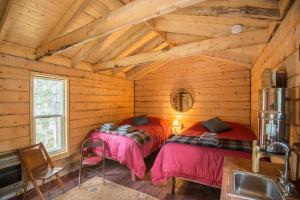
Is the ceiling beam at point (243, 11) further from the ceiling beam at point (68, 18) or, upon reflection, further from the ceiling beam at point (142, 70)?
the ceiling beam at point (142, 70)

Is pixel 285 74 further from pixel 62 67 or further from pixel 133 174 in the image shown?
pixel 62 67

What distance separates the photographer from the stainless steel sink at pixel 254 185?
3.93ft

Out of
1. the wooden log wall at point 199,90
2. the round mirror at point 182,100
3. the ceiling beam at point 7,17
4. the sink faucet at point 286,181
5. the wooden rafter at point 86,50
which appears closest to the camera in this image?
the sink faucet at point 286,181

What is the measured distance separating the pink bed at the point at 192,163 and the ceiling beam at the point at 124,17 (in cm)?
176

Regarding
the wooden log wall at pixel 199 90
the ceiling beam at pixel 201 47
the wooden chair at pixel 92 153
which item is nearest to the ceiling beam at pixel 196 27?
the ceiling beam at pixel 201 47

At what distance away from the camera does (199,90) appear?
4.42m

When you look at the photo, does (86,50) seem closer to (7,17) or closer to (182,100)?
(7,17)

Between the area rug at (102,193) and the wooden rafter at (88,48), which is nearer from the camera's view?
the area rug at (102,193)

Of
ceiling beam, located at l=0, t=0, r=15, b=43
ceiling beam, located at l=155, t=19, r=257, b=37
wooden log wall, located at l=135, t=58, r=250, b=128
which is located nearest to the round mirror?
wooden log wall, located at l=135, t=58, r=250, b=128

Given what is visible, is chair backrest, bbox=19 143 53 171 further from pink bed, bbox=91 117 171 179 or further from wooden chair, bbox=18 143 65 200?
pink bed, bbox=91 117 171 179

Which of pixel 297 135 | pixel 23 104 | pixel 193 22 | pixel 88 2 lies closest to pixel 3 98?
pixel 23 104

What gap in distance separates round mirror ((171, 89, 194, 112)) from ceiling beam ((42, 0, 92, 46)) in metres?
3.07

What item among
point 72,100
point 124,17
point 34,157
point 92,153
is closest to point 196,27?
point 124,17

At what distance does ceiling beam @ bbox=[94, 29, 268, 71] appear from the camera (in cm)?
224
